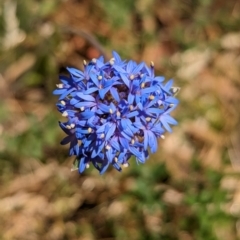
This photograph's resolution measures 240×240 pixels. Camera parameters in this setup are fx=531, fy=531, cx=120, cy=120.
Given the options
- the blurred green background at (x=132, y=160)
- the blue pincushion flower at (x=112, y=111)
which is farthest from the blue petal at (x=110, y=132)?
the blurred green background at (x=132, y=160)

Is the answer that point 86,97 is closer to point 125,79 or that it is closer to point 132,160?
point 125,79

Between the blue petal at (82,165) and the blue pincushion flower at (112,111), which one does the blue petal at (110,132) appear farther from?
the blue petal at (82,165)

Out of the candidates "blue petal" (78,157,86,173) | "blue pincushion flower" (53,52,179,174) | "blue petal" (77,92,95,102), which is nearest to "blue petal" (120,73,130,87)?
"blue pincushion flower" (53,52,179,174)

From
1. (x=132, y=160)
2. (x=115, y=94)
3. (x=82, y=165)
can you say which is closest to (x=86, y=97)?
(x=115, y=94)

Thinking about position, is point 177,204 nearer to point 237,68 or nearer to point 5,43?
point 237,68

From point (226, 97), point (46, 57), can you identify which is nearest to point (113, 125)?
point (46, 57)

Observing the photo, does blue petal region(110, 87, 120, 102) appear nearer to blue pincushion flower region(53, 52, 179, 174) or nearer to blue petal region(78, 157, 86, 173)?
blue pincushion flower region(53, 52, 179, 174)
